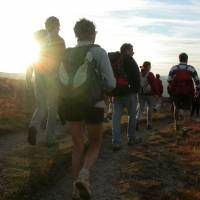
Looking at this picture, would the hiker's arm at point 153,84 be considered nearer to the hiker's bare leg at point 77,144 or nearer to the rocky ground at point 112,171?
the rocky ground at point 112,171

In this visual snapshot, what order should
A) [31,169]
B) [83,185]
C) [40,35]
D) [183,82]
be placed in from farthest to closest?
[183,82] → [40,35] → [31,169] → [83,185]

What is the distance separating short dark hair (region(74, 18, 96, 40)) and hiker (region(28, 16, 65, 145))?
10.3 feet

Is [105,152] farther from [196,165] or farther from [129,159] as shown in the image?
[196,165]

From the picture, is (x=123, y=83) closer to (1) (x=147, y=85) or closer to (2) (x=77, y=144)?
(2) (x=77, y=144)

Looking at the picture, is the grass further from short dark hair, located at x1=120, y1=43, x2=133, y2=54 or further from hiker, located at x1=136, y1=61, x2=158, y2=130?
hiker, located at x1=136, y1=61, x2=158, y2=130

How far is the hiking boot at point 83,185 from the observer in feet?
23.8

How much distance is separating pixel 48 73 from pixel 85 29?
359 cm

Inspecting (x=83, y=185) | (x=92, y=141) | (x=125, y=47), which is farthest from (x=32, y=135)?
(x=83, y=185)

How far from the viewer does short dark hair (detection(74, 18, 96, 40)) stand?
760cm

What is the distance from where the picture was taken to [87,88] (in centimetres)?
735

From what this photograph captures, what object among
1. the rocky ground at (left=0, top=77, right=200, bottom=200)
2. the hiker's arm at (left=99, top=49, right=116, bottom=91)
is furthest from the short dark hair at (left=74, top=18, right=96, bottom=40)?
the rocky ground at (left=0, top=77, right=200, bottom=200)

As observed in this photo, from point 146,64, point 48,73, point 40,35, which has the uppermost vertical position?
point 40,35

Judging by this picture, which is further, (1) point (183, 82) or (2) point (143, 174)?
(1) point (183, 82)

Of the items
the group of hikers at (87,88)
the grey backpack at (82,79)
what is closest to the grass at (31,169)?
the group of hikers at (87,88)
